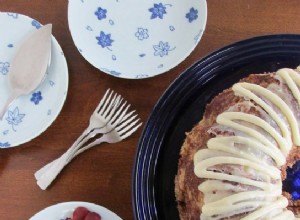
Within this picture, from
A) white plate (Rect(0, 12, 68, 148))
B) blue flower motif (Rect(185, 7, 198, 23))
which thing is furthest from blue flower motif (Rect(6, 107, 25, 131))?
blue flower motif (Rect(185, 7, 198, 23))

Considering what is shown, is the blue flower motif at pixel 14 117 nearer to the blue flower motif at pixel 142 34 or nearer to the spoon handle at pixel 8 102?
the spoon handle at pixel 8 102

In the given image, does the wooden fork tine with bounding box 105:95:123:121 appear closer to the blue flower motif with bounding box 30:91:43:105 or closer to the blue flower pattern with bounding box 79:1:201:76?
the blue flower pattern with bounding box 79:1:201:76

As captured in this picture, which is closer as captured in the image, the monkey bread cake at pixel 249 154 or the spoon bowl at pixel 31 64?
the monkey bread cake at pixel 249 154

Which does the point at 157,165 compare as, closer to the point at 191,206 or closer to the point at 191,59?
the point at 191,206

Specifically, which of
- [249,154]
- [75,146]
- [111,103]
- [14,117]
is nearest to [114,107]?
[111,103]

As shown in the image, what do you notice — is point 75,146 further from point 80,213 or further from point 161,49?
point 161,49

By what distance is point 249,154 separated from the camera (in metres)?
0.91

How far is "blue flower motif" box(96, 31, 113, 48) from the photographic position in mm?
1198

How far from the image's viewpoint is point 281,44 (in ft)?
3.63

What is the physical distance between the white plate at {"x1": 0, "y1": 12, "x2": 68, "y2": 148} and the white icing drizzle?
376mm

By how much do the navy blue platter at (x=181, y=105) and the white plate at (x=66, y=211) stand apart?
72 mm

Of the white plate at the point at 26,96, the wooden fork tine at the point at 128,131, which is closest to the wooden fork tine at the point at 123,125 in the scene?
the wooden fork tine at the point at 128,131

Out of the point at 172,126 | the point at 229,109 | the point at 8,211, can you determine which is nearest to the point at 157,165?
the point at 172,126

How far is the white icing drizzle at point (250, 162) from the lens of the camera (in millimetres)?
896
